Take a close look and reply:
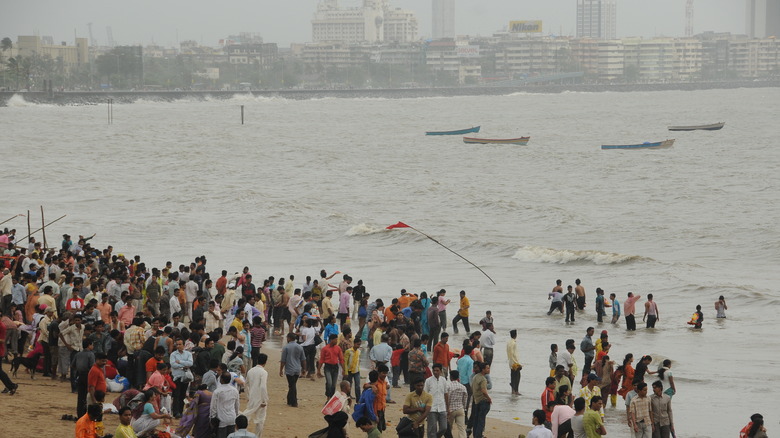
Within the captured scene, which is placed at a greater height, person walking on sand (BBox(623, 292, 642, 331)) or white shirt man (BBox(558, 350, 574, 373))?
white shirt man (BBox(558, 350, 574, 373))

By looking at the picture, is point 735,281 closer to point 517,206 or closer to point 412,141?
point 517,206

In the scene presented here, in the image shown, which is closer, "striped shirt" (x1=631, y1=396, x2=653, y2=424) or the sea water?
"striped shirt" (x1=631, y1=396, x2=653, y2=424)

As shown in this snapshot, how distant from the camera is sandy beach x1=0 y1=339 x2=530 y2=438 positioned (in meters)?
10.8

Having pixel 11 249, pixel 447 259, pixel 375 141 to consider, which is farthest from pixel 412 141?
pixel 11 249

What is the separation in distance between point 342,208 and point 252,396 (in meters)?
36.2

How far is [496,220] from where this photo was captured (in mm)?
43219

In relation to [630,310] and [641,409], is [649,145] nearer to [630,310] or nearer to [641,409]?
[630,310]

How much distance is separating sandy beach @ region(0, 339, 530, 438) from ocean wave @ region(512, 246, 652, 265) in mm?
17554

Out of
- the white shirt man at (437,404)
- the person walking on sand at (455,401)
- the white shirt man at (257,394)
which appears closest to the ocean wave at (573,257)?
the person walking on sand at (455,401)

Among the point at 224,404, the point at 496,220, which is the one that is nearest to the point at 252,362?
the point at 224,404

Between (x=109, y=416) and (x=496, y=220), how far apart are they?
3269cm

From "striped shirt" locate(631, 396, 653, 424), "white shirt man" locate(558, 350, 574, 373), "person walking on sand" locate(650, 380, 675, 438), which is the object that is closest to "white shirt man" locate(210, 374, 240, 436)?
"striped shirt" locate(631, 396, 653, 424)

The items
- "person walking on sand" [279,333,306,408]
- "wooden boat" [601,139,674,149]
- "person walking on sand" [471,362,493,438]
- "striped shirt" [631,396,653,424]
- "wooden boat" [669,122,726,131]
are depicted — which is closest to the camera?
"striped shirt" [631,396,653,424]

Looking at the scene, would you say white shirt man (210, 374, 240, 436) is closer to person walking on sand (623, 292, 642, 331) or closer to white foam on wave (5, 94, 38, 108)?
person walking on sand (623, 292, 642, 331)
